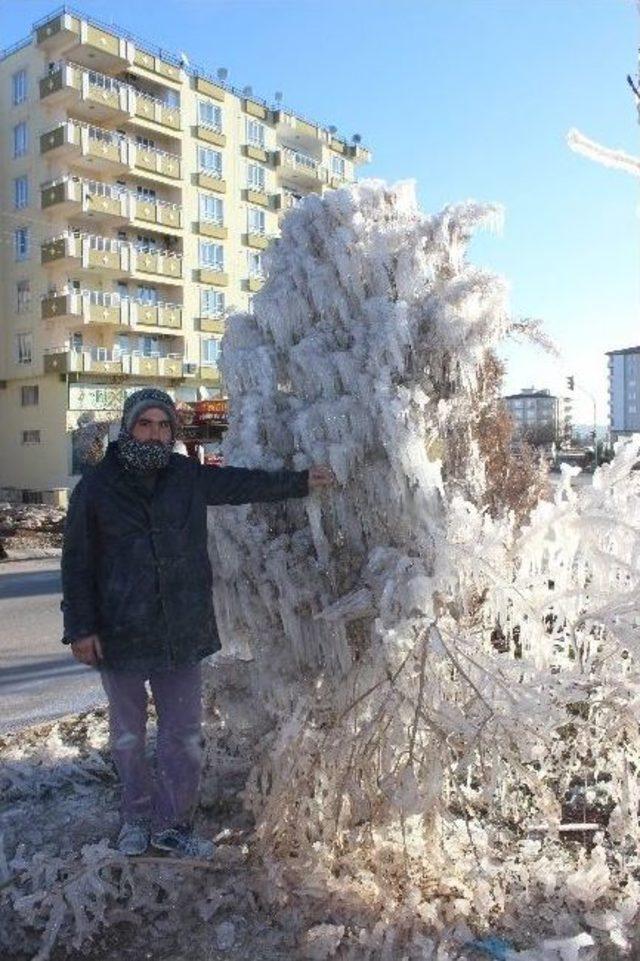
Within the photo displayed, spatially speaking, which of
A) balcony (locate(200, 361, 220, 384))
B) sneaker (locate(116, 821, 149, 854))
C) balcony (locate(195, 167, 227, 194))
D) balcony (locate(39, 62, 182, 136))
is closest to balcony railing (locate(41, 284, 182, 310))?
balcony (locate(200, 361, 220, 384))

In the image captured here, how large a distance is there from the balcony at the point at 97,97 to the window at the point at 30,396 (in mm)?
9754

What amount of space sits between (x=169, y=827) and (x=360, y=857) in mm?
733

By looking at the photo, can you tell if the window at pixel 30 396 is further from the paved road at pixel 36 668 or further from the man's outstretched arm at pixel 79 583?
the man's outstretched arm at pixel 79 583

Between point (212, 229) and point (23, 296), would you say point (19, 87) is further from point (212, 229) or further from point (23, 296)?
point (212, 229)

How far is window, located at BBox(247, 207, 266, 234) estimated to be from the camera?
3656 cm

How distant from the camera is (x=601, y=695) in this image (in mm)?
3139

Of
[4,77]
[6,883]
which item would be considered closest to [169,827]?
[6,883]

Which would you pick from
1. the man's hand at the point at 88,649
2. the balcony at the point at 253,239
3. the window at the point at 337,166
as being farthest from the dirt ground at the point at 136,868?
the window at the point at 337,166

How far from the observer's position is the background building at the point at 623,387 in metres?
97.8

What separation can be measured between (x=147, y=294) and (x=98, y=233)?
9.79 ft

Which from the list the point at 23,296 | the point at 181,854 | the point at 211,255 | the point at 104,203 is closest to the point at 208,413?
the point at 181,854

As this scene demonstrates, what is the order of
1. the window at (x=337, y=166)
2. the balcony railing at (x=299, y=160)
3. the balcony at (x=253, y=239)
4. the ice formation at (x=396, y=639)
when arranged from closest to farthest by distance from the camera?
1. the ice formation at (x=396, y=639)
2. the balcony at (x=253, y=239)
3. the balcony railing at (x=299, y=160)
4. the window at (x=337, y=166)

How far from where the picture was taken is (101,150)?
2923 centimetres

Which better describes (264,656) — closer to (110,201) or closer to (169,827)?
(169,827)
